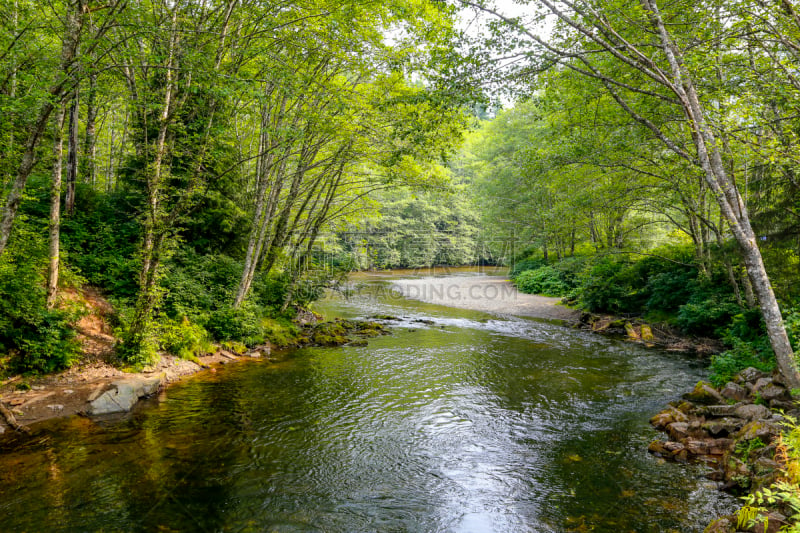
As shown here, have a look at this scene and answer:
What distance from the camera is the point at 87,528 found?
4352mm

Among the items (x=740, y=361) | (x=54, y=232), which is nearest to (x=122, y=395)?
(x=54, y=232)

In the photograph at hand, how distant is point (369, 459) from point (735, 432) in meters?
5.78

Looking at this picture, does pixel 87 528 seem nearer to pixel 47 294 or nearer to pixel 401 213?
pixel 47 294

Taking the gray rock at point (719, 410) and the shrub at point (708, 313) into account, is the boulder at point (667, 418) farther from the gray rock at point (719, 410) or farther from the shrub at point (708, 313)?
the shrub at point (708, 313)

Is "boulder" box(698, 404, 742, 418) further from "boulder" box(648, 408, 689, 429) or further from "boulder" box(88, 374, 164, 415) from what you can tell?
"boulder" box(88, 374, 164, 415)

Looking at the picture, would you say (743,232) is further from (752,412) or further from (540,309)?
(540,309)

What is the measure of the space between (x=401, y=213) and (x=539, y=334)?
38948 millimetres

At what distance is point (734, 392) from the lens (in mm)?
7703

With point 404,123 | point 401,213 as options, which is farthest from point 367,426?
point 401,213

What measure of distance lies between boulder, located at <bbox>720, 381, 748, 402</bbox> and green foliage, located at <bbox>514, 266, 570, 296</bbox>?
1791cm

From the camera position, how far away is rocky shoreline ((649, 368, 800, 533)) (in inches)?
183

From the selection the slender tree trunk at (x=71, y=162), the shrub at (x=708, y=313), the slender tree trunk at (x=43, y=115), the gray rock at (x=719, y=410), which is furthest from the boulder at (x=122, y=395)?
the shrub at (x=708, y=313)

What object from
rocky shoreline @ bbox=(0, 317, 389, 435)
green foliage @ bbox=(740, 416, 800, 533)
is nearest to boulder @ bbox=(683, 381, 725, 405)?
green foliage @ bbox=(740, 416, 800, 533)

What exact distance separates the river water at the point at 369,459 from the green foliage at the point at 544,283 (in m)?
16.2
